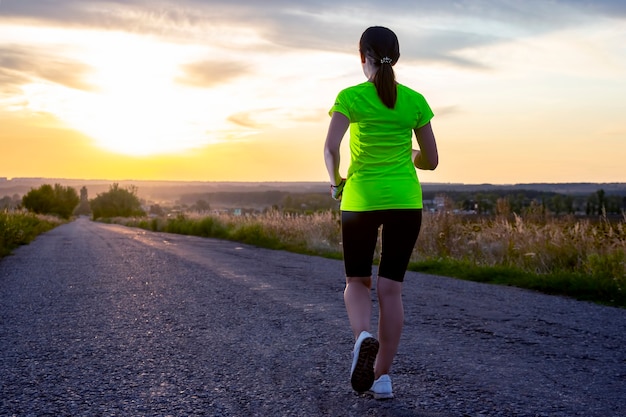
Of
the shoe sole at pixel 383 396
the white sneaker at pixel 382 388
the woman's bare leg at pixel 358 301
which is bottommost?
the shoe sole at pixel 383 396

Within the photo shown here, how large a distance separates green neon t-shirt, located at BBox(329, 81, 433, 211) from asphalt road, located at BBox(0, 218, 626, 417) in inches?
49.0

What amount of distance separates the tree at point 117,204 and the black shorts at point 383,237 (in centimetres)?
11769

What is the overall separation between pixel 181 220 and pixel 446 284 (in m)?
30.7

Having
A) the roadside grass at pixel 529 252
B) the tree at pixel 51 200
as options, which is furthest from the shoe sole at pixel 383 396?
the tree at pixel 51 200

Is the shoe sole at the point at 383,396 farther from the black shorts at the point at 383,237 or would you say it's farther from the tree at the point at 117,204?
the tree at the point at 117,204

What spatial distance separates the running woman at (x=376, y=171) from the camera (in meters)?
3.61

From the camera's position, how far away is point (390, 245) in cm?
377

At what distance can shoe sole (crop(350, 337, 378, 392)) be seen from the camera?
3.59 meters

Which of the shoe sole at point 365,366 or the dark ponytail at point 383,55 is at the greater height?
the dark ponytail at point 383,55

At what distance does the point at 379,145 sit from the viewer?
11.9 ft

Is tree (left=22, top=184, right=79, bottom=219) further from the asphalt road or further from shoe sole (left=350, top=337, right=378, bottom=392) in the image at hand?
shoe sole (left=350, top=337, right=378, bottom=392)

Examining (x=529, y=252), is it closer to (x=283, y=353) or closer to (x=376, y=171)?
(x=283, y=353)

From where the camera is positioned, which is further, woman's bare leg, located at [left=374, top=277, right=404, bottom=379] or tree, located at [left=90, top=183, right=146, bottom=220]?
tree, located at [left=90, top=183, right=146, bottom=220]

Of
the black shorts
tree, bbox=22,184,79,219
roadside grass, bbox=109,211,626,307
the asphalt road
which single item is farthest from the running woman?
tree, bbox=22,184,79,219
